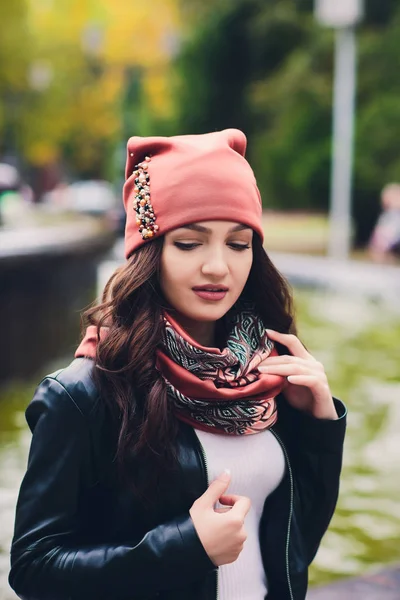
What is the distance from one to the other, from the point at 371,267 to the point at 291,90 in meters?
8.05

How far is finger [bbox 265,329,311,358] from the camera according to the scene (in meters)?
2.14

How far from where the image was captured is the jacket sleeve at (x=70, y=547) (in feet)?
6.04

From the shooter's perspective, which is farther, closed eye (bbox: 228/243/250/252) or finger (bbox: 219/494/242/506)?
closed eye (bbox: 228/243/250/252)

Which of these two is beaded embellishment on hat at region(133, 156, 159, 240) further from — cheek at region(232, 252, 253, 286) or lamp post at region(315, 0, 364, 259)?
lamp post at region(315, 0, 364, 259)

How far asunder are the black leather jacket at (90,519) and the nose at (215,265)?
1.05 ft

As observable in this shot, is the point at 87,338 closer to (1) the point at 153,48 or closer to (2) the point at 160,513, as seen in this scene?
(2) the point at 160,513

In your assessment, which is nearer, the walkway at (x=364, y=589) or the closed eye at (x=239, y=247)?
the closed eye at (x=239, y=247)

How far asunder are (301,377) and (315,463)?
24 centimetres

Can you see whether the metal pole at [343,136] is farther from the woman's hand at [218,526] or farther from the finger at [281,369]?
the woman's hand at [218,526]

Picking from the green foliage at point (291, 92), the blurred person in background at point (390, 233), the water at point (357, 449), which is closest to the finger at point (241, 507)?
the water at point (357, 449)

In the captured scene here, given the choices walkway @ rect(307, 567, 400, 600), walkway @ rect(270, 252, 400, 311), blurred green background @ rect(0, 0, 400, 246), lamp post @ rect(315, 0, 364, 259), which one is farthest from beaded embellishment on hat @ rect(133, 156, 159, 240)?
blurred green background @ rect(0, 0, 400, 246)

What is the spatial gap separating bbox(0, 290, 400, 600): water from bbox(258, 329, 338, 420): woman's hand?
7.30ft

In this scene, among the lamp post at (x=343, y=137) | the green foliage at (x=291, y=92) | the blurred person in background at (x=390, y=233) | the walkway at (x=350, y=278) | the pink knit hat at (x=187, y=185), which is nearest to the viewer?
the pink knit hat at (x=187, y=185)

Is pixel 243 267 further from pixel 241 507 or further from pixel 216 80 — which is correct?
pixel 216 80
